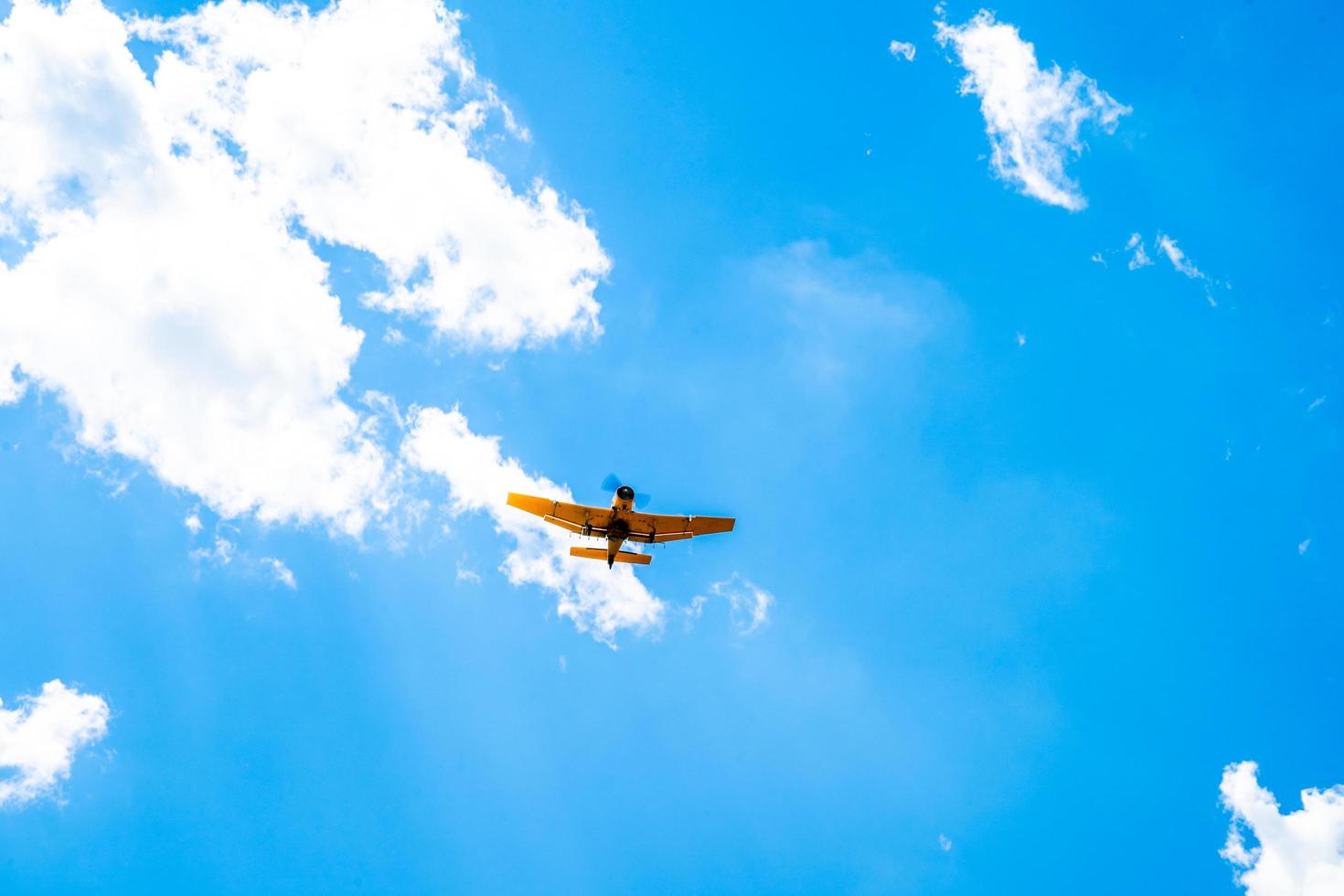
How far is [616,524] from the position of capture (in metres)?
64.4

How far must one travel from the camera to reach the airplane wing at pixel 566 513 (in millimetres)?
64312

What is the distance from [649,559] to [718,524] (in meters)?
5.42

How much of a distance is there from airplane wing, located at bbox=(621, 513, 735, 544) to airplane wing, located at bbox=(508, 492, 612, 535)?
7.36 feet

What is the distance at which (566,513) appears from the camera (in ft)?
212

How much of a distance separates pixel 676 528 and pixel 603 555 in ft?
16.9

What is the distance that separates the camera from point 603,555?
67.1 m

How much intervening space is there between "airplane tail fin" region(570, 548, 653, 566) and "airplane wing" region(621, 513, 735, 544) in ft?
5.07

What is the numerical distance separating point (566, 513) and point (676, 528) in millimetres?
7111

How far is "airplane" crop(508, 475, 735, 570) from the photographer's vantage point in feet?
211

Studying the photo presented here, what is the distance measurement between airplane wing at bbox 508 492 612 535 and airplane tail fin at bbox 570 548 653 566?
1.97 metres

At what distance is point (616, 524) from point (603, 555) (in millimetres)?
3575

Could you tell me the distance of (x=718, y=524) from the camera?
66250 mm

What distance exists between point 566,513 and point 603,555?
14.1 ft

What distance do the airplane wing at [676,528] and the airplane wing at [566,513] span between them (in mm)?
2243
